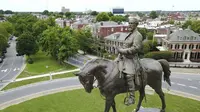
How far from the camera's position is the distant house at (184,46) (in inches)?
1752

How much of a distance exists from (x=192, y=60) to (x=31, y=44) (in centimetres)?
3849

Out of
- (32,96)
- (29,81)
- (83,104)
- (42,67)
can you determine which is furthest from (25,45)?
(83,104)

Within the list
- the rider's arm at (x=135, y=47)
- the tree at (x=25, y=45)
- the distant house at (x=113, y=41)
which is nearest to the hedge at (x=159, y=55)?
the distant house at (x=113, y=41)

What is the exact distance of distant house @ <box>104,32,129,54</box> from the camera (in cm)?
5078

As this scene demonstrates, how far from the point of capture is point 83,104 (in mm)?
21281

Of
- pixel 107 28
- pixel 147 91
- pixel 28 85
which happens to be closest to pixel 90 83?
pixel 147 91

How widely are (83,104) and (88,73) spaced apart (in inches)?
459

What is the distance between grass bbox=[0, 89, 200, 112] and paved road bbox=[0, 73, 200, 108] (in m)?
3.14

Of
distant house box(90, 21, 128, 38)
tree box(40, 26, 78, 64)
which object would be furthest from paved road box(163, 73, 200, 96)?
distant house box(90, 21, 128, 38)

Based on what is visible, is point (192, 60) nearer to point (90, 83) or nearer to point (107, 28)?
point (107, 28)

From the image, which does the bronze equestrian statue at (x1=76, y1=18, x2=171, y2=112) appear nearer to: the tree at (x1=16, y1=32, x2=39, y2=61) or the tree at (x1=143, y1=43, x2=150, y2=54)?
the tree at (x1=143, y1=43, x2=150, y2=54)

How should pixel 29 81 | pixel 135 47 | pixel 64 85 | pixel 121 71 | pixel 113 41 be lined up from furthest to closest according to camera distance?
pixel 113 41 < pixel 29 81 < pixel 64 85 < pixel 121 71 < pixel 135 47

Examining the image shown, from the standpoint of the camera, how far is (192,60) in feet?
146

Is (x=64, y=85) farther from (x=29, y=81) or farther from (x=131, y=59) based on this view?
(x=131, y=59)
